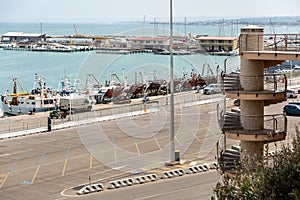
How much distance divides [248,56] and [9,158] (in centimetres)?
1811

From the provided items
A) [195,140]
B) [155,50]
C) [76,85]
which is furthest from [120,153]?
[155,50]

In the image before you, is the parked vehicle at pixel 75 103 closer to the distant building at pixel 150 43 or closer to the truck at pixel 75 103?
the truck at pixel 75 103

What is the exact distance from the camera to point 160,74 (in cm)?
8788

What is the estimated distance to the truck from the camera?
53.7m

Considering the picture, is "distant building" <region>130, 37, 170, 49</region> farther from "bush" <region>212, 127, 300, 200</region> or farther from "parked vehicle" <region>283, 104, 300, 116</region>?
"bush" <region>212, 127, 300, 200</region>

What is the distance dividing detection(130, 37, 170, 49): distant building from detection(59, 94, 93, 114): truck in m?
81.4

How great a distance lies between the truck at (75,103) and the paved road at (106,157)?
29.6ft

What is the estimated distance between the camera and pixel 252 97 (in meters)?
17.2

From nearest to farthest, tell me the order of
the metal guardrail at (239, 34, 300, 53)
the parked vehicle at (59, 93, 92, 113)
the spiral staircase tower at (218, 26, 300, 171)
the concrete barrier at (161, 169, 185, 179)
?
the spiral staircase tower at (218, 26, 300, 171), the metal guardrail at (239, 34, 300, 53), the concrete barrier at (161, 169, 185, 179), the parked vehicle at (59, 93, 92, 113)

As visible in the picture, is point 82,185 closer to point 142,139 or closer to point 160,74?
point 142,139

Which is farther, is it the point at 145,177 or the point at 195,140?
the point at 195,140

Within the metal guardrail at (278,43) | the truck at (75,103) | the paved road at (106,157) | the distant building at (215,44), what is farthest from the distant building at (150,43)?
the metal guardrail at (278,43)

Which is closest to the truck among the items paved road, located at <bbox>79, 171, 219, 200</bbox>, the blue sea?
the blue sea

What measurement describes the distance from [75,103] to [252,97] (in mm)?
38421
